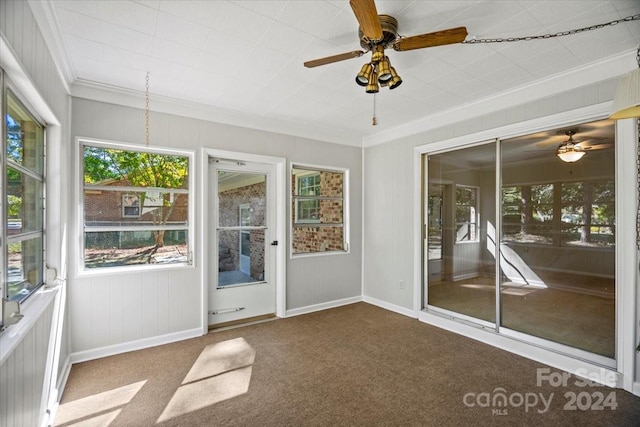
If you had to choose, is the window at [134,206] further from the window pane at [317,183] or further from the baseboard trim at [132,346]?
the window pane at [317,183]

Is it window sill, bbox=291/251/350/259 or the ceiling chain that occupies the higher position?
the ceiling chain

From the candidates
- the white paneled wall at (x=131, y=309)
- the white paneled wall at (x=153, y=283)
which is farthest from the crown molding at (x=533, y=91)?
the white paneled wall at (x=131, y=309)

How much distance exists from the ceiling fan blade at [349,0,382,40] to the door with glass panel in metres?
2.53

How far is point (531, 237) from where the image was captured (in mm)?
3418

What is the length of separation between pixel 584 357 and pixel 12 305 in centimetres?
402

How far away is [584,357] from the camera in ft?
8.77

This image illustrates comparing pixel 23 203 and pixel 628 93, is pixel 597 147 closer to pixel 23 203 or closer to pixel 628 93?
pixel 628 93

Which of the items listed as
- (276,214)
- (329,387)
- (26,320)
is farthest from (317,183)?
(26,320)

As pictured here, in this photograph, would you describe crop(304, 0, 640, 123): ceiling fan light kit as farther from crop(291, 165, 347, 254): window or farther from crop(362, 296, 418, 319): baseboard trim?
crop(362, 296, 418, 319): baseboard trim

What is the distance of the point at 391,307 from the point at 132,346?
3166 millimetres

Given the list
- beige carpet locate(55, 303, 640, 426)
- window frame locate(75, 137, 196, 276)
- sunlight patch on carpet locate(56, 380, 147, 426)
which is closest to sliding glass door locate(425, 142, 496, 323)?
beige carpet locate(55, 303, 640, 426)

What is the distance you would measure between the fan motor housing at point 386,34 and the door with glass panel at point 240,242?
2321 millimetres

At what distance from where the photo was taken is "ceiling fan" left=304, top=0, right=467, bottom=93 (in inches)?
64.9

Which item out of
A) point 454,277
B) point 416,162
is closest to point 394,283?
point 454,277
